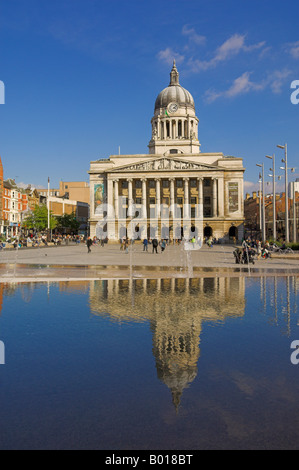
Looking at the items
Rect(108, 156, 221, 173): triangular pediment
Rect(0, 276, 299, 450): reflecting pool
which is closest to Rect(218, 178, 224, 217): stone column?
Rect(108, 156, 221, 173): triangular pediment

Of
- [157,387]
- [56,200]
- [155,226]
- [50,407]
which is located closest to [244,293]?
[157,387]

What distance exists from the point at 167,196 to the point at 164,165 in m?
6.83

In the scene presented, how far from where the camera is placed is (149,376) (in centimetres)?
694

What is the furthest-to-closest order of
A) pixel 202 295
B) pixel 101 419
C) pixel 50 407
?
pixel 202 295 → pixel 50 407 → pixel 101 419

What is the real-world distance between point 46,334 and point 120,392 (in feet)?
12.8

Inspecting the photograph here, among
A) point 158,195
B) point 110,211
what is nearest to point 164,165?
point 158,195

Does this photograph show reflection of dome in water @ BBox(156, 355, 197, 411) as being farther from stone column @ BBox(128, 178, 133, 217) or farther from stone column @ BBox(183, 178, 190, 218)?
stone column @ BBox(183, 178, 190, 218)

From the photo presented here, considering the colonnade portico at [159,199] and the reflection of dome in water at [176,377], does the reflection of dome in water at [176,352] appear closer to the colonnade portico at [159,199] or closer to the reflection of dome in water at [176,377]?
the reflection of dome in water at [176,377]

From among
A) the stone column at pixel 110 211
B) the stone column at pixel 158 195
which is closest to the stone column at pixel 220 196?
the stone column at pixel 158 195

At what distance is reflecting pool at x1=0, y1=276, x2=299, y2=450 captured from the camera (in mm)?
5070

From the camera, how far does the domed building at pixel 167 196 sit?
8712cm

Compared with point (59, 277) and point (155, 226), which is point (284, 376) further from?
point (155, 226)

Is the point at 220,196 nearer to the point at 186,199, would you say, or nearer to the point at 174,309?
the point at 186,199
